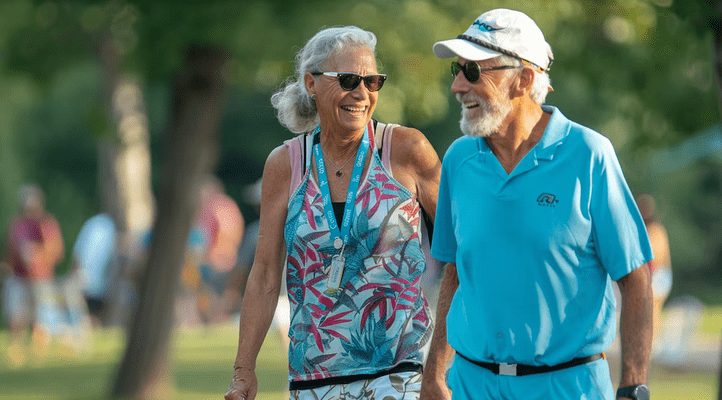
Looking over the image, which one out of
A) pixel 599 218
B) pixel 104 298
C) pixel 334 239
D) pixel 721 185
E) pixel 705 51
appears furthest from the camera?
pixel 721 185

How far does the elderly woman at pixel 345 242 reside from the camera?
14.0 feet

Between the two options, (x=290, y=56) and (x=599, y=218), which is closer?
(x=599, y=218)

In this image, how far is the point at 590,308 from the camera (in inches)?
140

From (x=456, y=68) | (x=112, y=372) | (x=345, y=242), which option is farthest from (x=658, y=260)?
(x=456, y=68)

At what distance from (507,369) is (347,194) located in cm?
99

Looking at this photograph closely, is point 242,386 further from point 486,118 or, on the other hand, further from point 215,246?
point 215,246

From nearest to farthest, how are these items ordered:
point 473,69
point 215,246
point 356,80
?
point 473,69 → point 356,80 → point 215,246

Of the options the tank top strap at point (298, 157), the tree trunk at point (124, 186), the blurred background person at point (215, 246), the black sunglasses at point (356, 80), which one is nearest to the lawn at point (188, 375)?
the blurred background person at point (215, 246)

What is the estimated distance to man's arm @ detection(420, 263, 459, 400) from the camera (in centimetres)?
402

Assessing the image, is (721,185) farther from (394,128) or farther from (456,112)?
(394,128)

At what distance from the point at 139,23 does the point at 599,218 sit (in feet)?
22.6

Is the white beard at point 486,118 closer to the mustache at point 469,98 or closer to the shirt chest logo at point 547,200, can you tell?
the mustache at point 469,98

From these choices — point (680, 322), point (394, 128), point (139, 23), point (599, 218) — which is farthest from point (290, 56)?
point (680, 322)

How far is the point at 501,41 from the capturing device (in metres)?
3.69
